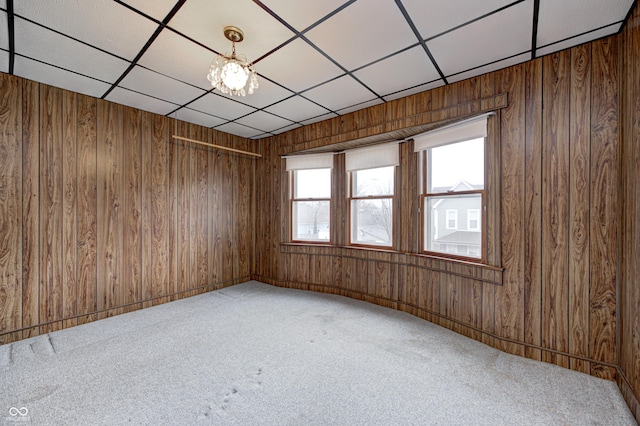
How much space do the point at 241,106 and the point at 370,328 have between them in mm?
3325

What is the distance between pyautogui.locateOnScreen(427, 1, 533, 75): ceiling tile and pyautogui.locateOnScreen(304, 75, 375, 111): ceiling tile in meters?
0.90

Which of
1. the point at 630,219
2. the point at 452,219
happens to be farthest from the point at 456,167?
the point at 630,219

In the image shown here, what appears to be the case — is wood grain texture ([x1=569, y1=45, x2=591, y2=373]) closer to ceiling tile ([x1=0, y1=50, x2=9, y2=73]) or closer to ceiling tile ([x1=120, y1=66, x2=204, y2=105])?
ceiling tile ([x1=120, y1=66, x2=204, y2=105])

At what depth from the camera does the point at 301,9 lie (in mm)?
1889

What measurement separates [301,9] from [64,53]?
2257mm

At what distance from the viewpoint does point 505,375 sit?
2.20 m

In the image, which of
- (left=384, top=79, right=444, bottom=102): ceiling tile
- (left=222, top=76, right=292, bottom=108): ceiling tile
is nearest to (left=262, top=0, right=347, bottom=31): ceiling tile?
(left=222, top=76, right=292, bottom=108): ceiling tile

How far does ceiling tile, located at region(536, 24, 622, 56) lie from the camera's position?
2.08m

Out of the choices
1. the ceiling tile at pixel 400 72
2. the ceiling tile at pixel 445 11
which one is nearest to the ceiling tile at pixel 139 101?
the ceiling tile at pixel 400 72

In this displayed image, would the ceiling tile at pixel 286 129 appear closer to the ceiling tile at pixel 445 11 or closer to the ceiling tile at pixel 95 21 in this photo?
the ceiling tile at pixel 95 21

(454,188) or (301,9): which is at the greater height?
(301,9)

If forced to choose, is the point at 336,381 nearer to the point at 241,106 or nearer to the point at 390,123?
the point at 390,123
